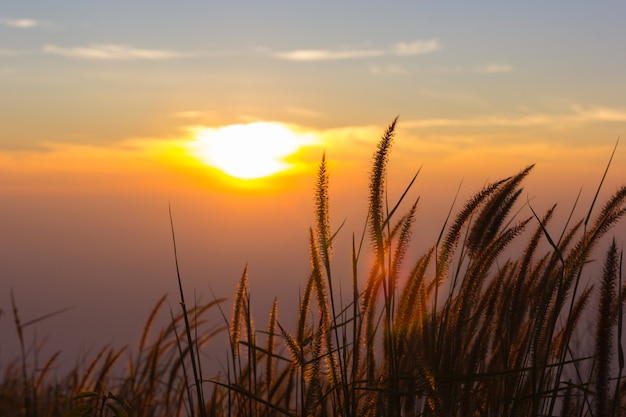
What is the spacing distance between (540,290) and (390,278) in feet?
2.76

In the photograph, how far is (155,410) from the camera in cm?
465

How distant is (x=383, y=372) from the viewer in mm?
2592

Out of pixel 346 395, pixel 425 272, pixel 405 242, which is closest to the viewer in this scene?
pixel 346 395

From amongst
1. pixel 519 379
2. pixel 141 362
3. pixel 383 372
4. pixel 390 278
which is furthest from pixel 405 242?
pixel 141 362

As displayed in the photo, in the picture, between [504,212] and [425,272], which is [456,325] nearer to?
[425,272]

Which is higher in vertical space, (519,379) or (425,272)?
(425,272)

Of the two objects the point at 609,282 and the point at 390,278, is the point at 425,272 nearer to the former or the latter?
the point at 390,278

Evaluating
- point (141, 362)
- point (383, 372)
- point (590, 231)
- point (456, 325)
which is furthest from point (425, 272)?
point (141, 362)

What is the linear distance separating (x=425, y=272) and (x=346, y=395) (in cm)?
53

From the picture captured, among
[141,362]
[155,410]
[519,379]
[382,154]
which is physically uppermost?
[382,154]

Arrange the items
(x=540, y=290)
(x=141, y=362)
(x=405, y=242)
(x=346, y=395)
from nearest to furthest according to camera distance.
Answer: (x=346, y=395), (x=405, y=242), (x=540, y=290), (x=141, y=362)

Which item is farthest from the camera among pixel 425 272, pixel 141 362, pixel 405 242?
pixel 141 362

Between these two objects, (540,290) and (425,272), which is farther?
(540,290)

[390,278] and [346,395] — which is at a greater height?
[390,278]
